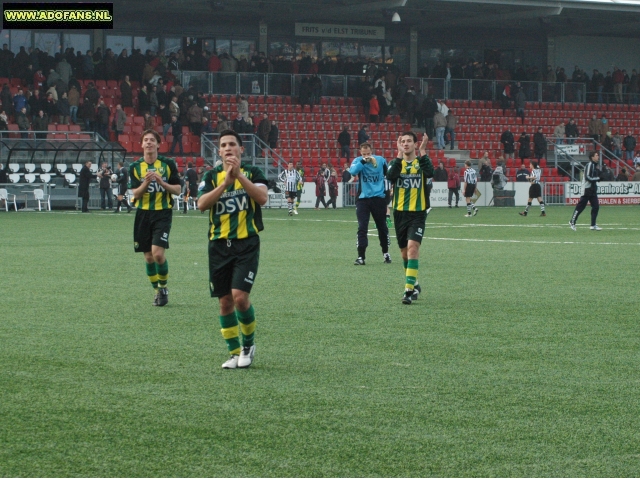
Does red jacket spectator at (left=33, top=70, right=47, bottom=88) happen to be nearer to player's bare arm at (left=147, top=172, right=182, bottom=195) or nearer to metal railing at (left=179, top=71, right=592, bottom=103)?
metal railing at (left=179, top=71, right=592, bottom=103)

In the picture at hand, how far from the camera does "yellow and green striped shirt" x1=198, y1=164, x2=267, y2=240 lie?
7977mm

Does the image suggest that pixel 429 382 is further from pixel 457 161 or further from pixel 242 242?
pixel 457 161

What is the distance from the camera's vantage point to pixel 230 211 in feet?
26.2

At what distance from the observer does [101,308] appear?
1145 centimetres

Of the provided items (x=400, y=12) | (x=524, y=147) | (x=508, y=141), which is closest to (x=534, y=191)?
(x=524, y=147)

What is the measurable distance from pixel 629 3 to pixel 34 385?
46889mm

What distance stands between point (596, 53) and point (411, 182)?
4889cm

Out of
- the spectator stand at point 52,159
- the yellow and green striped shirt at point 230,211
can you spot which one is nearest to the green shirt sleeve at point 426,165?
the yellow and green striped shirt at point 230,211

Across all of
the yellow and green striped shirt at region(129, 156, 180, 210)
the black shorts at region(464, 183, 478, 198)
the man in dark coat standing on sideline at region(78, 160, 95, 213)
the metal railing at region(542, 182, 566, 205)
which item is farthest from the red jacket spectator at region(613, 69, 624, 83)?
the yellow and green striped shirt at region(129, 156, 180, 210)

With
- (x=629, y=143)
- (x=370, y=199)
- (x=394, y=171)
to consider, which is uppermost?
(x=629, y=143)

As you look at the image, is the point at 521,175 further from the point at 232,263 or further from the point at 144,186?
the point at 232,263

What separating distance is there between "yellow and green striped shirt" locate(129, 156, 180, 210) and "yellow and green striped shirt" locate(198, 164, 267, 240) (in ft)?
13.3

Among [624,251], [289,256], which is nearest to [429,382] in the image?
[289,256]

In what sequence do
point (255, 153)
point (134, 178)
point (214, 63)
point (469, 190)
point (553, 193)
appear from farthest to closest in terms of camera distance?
1. point (214, 63)
2. point (553, 193)
3. point (255, 153)
4. point (469, 190)
5. point (134, 178)
